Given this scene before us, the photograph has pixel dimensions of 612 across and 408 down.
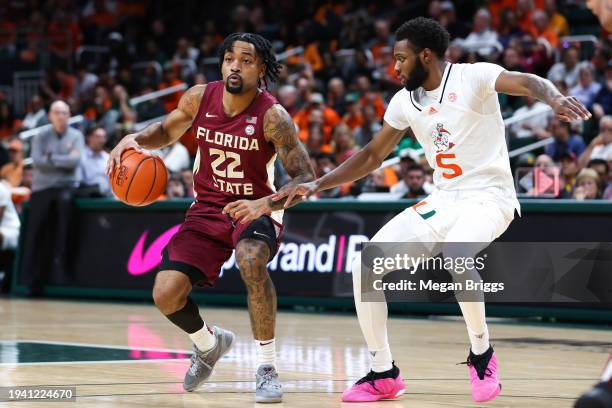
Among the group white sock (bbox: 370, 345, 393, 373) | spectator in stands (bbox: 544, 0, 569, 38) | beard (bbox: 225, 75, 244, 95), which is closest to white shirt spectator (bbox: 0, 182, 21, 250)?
spectator in stands (bbox: 544, 0, 569, 38)

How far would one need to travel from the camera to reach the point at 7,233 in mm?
15750

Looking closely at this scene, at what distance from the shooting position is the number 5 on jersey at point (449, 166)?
6715 millimetres

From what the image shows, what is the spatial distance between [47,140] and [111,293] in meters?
2.01

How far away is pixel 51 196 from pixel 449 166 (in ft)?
29.8

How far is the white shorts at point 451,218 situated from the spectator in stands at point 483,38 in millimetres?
10229

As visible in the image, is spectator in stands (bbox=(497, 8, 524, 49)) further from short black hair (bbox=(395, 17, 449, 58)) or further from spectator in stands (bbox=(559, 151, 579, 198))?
short black hair (bbox=(395, 17, 449, 58))

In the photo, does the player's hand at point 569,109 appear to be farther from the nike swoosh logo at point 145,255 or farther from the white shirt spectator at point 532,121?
the white shirt spectator at point 532,121

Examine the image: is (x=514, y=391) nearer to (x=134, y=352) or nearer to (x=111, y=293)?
(x=134, y=352)

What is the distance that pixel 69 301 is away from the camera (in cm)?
1469

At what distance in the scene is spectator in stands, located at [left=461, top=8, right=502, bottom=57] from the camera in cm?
1689

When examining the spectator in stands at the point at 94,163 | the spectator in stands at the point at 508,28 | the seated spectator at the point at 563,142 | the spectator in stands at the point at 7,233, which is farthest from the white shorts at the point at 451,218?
the spectator in stands at the point at 508,28

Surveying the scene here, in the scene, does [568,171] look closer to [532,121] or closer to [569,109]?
[532,121]

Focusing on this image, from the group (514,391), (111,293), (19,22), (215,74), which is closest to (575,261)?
(514,391)

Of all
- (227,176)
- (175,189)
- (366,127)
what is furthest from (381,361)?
(366,127)
